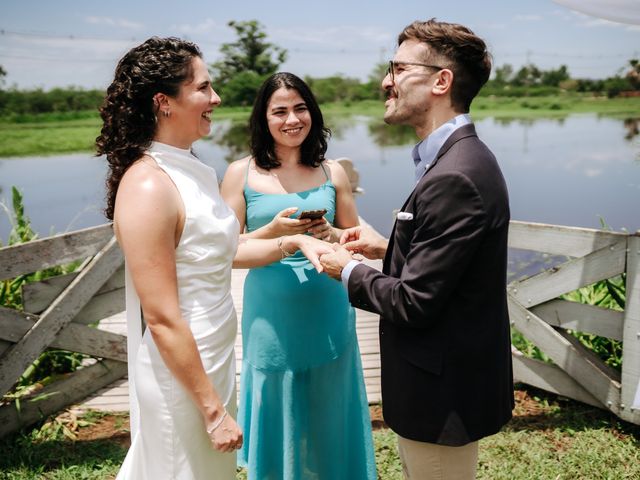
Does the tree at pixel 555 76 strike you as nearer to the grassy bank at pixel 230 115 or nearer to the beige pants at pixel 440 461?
the grassy bank at pixel 230 115

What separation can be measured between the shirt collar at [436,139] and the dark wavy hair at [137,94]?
0.87 meters

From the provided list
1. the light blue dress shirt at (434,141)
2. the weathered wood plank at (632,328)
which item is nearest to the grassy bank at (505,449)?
the weathered wood plank at (632,328)

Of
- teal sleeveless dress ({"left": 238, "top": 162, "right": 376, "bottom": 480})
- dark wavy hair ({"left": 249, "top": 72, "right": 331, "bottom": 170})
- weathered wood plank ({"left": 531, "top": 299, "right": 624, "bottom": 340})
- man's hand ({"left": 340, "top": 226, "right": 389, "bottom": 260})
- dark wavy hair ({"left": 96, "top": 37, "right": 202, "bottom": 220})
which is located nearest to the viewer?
dark wavy hair ({"left": 96, "top": 37, "right": 202, "bottom": 220})

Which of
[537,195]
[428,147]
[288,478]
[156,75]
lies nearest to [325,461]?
[288,478]

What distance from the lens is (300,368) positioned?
2861 mm

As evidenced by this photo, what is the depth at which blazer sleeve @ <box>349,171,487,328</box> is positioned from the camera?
170cm

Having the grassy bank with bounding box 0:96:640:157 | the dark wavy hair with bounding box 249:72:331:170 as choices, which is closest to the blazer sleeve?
the dark wavy hair with bounding box 249:72:331:170

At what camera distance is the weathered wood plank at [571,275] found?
3609mm

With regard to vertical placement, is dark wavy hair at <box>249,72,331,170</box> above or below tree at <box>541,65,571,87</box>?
below

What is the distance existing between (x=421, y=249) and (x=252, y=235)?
1338 millimetres

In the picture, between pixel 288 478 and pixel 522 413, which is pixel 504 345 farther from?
pixel 522 413

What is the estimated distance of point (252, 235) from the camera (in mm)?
2900

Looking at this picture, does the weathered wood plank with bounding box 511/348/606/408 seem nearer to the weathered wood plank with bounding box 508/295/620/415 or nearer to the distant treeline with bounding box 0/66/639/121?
the weathered wood plank with bounding box 508/295/620/415

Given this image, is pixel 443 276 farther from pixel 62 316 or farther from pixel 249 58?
pixel 249 58
